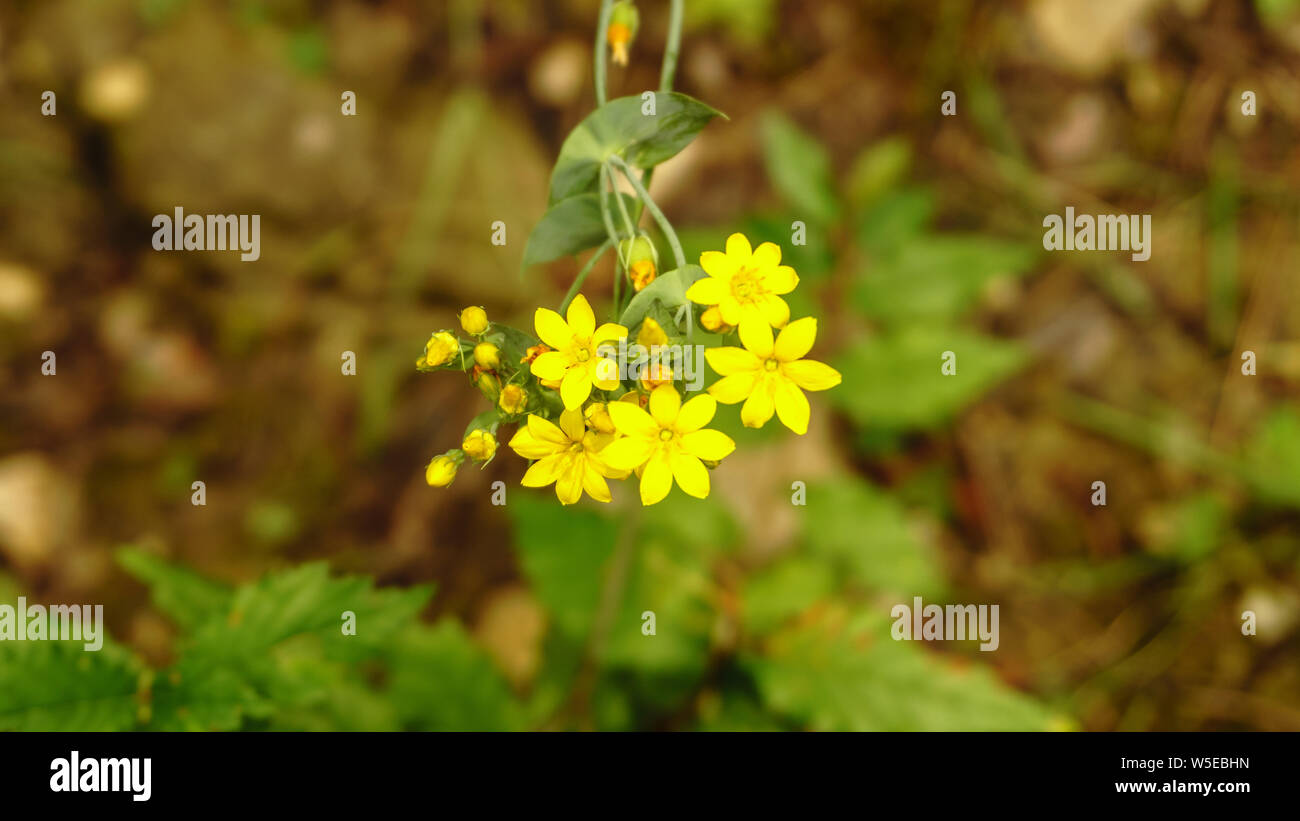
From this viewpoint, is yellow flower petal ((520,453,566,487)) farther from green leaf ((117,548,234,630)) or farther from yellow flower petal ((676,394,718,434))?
green leaf ((117,548,234,630))

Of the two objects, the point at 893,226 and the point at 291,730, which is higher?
the point at 893,226

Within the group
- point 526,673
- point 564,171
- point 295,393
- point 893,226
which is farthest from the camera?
point 295,393

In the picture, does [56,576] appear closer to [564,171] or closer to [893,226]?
[564,171]

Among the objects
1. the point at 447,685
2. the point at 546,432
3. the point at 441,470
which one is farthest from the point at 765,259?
the point at 447,685

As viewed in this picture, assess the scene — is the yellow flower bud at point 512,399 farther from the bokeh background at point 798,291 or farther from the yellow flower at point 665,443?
the bokeh background at point 798,291

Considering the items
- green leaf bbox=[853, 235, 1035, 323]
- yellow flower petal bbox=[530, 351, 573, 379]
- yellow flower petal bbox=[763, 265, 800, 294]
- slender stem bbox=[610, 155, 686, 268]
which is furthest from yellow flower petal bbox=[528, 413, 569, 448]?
green leaf bbox=[853, 235, 1035, 323]

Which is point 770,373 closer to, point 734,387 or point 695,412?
point 734,387
